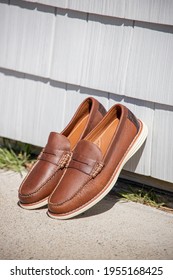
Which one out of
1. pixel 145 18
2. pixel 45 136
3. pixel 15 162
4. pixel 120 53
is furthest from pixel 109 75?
pixel 15 162

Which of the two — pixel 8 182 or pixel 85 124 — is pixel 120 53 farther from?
pixel 8 182

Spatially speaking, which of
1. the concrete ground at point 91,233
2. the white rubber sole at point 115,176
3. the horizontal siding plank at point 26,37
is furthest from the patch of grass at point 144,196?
the horizontal siding plank at point 26,37

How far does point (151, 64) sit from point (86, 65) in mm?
391

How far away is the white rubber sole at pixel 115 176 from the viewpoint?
2748mm

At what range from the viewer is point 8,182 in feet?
10.6

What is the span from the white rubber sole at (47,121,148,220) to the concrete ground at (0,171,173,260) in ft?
0.11

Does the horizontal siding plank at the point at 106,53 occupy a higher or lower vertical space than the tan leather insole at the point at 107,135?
higher

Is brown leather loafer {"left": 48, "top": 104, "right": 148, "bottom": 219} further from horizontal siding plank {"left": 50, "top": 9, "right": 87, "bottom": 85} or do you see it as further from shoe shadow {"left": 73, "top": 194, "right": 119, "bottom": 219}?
horizontal siding plank {"left": 50, "top": 9, "right": 87, "bottom": 85}

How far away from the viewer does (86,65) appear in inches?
123

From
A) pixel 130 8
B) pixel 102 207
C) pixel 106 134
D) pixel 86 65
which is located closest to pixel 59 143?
pixel 106 134

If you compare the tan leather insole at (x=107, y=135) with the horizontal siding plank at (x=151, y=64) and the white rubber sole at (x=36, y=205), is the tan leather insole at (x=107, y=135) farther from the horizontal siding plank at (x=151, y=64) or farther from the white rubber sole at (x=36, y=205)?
the white rubber sole at (x=36, y=205)

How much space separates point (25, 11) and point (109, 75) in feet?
2.10

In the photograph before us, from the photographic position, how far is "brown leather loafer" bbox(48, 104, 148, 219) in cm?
272

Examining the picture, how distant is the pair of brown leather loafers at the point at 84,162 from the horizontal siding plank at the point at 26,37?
0.46 metres
